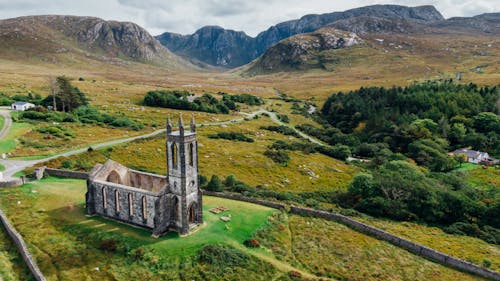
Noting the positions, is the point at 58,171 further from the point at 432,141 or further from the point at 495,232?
the point at 432,141

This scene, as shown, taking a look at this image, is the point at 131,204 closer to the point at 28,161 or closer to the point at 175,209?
the point at 175,209

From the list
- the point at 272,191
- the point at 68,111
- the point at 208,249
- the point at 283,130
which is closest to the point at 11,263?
the point at 208,249

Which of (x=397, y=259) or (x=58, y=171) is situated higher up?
(x=58, y=171)

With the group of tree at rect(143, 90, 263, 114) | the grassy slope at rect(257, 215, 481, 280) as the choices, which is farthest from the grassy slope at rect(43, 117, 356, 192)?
the group of tree at rect(143, 90, 263, 114)

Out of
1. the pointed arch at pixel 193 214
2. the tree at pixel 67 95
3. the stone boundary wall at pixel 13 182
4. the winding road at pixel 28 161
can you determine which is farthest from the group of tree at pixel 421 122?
the stone boundary wall at pixel 13 182

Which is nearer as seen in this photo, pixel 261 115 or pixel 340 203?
pixel 340 203

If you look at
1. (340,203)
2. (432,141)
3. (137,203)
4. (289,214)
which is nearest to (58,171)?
(137,203)
